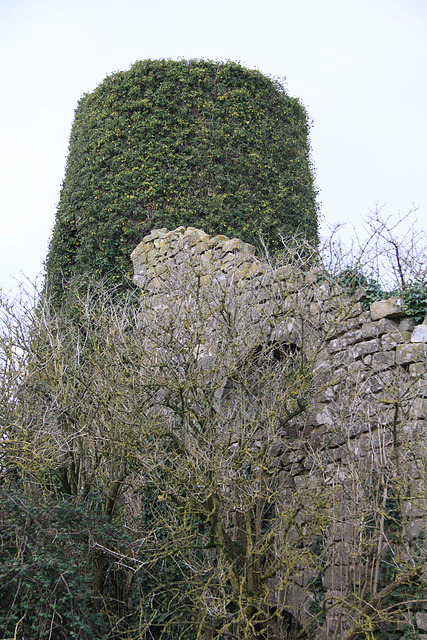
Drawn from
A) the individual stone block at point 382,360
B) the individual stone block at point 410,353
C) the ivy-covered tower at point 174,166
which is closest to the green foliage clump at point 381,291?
the individual stone block at point 410,353

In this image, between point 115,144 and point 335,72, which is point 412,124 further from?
point 115,144

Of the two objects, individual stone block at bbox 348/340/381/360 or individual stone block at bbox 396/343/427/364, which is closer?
individual stone block at bbox 396/343/427/364

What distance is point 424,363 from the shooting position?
17.0ft

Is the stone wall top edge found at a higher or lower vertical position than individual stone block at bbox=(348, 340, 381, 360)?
higher

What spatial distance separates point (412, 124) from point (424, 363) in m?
6.93

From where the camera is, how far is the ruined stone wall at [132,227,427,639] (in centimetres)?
488

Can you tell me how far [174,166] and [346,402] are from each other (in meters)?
5.81

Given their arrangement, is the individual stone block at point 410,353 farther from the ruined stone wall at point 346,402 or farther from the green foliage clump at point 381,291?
the green foliage clump at point 381,291

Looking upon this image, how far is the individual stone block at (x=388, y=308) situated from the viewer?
554cm

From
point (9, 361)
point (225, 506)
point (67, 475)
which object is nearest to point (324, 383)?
point (225, 506)

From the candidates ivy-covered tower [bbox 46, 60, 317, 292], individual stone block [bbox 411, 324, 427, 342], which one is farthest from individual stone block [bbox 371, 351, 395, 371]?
ivy-covered tower [bbox 46, 60, 317, 292]

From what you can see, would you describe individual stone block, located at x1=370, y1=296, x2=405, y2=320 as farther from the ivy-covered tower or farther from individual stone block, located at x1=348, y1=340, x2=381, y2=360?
the ivy-covered tower

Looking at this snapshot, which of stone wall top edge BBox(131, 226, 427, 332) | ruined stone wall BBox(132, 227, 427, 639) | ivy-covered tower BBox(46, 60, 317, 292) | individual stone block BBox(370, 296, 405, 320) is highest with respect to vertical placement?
ivy-covered tower BBox(46, 60, 317, 292)

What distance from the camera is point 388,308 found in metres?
5.58
